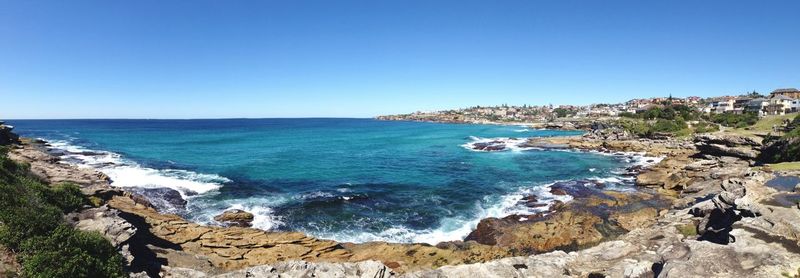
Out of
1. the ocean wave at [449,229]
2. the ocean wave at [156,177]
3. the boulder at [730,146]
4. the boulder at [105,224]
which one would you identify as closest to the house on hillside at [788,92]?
the boulder at [730,146]

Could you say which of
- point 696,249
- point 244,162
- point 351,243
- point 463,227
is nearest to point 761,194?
point 696,249

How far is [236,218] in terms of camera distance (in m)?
27.0

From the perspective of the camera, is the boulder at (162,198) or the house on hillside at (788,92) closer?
the boulder at (162,198)

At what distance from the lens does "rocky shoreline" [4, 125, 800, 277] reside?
1352cm

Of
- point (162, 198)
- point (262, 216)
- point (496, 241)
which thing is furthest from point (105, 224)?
point (496, 241)

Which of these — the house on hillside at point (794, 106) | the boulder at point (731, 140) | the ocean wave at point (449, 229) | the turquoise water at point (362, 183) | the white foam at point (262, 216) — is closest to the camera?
the ocean wave at point (449, 229)

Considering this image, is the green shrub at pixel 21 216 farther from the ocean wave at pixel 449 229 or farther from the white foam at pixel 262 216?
the ocean wave at pixel 449 229

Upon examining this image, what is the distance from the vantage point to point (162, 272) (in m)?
15.0

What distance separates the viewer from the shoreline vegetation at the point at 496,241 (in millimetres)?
12586

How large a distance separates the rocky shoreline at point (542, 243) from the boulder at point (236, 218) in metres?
0.15

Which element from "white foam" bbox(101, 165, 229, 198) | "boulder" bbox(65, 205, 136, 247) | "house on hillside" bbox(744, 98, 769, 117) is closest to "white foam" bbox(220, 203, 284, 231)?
"white foam" bbox(101, 165, 229, 198)

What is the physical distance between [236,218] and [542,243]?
20.9m

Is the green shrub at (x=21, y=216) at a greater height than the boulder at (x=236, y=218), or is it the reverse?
the green shrub at (x=21, y=216)

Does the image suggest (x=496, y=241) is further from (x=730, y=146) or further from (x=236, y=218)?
(x=730, y=146)
